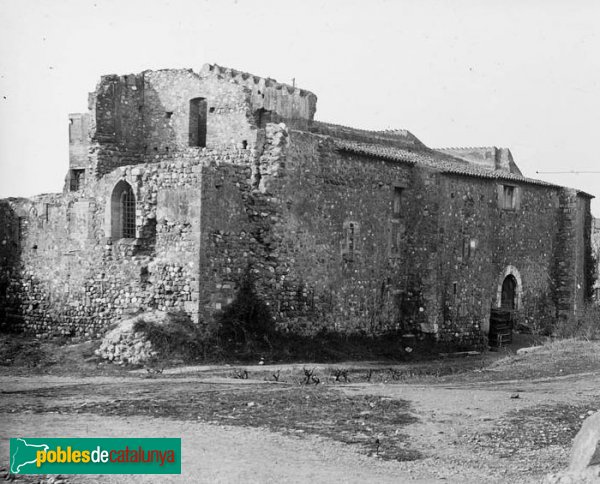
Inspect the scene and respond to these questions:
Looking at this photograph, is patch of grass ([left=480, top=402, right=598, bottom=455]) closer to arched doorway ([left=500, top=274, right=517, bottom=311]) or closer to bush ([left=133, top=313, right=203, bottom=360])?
bush ([left=133, top=313, right=203, bottom=360])

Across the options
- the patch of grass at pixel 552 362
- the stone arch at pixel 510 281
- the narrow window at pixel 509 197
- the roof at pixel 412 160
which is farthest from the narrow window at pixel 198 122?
the stone arch at pixel 510 281

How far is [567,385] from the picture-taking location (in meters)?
17.6

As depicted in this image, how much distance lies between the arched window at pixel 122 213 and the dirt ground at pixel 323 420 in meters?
6.64

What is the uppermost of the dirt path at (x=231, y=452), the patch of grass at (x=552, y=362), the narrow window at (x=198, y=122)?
the narrow window at (x=198, y=122)

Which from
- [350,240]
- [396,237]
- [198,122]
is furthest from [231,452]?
[198,122]

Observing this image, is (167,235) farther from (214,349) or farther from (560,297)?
(560,297)

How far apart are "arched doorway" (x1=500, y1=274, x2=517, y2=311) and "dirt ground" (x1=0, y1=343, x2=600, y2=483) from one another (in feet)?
47.4

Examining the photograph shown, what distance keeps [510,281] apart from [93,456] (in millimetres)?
25679

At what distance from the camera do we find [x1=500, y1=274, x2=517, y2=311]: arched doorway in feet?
111

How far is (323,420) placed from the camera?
13.3m

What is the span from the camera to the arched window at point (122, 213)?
25188 mm

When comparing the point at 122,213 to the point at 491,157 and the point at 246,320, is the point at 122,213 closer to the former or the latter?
the point at 246,320

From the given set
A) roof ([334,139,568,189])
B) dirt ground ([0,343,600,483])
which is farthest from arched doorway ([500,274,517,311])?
dirt ground ([0,343,600,483])

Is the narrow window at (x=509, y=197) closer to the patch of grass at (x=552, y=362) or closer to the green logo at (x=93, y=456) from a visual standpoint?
the patch of grass at (x=552, y=362)
